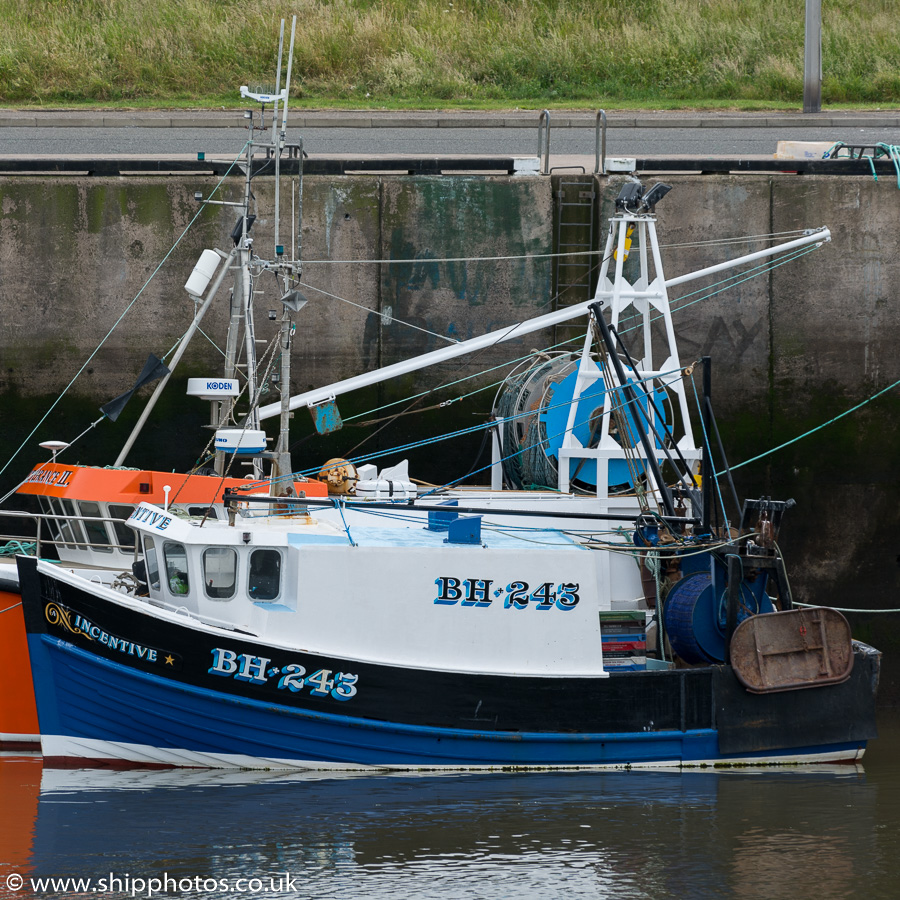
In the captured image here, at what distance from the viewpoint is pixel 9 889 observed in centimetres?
713

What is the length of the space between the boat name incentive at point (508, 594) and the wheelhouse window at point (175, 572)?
1.90 meters

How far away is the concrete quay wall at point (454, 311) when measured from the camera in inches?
479

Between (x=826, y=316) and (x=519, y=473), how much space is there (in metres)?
3.49

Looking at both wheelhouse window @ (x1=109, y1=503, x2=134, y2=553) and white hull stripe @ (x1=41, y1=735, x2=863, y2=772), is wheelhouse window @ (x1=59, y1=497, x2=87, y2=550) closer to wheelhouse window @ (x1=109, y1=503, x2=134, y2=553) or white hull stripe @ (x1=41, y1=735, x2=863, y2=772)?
wheelhouse window @ (x1=109, y1=503, x2=134, y2=553)

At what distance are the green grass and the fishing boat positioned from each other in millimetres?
9530

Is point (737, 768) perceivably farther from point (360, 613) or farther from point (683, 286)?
point (683, 286)

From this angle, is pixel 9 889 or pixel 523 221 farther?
pixel 523 221

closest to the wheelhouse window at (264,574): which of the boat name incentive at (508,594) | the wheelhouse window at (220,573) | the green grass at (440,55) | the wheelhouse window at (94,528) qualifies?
the wheelhouse window at (220,573)

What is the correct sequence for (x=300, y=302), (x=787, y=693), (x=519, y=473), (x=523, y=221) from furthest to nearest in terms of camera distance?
(x=523, y=221) < (x=519, y=473) < (x=300, y=302) < (x=787, y=693)

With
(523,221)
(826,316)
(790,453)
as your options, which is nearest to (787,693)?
(790,453)

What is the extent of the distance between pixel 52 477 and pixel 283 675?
3050mm

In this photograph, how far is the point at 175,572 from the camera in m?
9.39

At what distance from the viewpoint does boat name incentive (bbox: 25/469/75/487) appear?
10.5m

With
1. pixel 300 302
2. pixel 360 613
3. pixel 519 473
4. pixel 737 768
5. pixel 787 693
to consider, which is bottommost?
pixel 737 768
